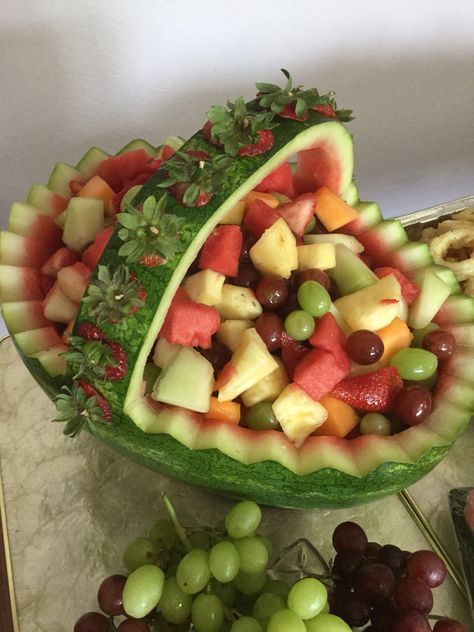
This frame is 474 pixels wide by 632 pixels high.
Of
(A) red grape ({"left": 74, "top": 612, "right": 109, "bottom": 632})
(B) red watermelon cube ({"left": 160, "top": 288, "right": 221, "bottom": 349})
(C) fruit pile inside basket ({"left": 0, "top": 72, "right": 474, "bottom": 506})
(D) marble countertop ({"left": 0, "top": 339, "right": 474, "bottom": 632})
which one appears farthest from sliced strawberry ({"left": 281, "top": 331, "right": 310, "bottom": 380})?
(A) red grape ({"left": 74, "top": 612, "right": 109, "bottom": 632})

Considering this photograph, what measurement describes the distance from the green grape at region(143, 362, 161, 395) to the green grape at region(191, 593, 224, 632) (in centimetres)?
29

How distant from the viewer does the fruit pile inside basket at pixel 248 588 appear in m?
0.81

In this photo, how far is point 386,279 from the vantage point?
967mm

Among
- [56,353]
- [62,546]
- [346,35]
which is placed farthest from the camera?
[346,35]

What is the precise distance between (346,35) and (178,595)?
1177 millimetres

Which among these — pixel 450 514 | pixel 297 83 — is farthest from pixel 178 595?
pixel 297 83

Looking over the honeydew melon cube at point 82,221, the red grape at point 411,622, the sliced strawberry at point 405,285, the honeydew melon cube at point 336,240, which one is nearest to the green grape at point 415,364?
the sliced strawberry at point 405,285

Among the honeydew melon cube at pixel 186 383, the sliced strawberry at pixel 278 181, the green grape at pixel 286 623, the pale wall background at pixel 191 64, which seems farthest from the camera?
the pale wall background at pixel 191 64

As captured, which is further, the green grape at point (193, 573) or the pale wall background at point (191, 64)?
the pale wall background at point (191, 64)

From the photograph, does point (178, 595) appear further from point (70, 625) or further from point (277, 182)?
point (277, 182)

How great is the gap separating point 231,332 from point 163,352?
4.1 inches

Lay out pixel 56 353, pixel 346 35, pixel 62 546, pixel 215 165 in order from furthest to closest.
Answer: pixel 346 35
pixel 62 546
pixel 56 353
pixel 215 165

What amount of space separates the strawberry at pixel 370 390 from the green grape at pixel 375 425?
0.04 feet

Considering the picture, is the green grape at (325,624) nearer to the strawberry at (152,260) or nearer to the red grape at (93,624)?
the red grape at (93,624)
